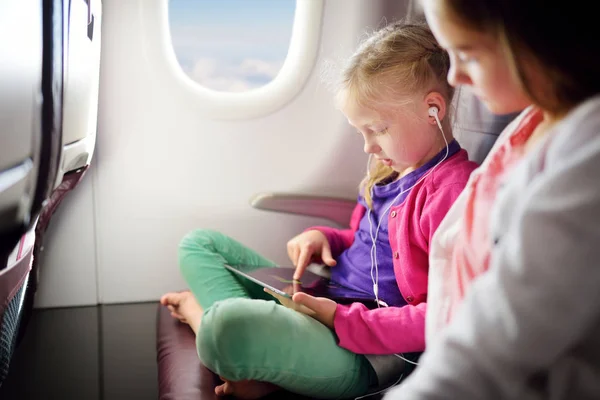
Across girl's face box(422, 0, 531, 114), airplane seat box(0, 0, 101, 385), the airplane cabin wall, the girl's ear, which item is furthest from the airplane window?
girl's face box(422, 0, 531, 114)

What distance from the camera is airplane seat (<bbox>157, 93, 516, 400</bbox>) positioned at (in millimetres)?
1020

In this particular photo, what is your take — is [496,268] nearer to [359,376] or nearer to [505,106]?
[505,106]

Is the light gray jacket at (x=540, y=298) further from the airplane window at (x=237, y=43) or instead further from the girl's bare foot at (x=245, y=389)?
the airplane window at (x=237, y=43)

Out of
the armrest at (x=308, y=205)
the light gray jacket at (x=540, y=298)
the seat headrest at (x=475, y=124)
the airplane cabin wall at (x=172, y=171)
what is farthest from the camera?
the armrest at (x=308, y=205)

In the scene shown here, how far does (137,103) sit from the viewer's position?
1.44 m

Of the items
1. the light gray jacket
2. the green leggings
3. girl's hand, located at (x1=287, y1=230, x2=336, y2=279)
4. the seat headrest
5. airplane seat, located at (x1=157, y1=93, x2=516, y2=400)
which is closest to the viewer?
the light gray jacket

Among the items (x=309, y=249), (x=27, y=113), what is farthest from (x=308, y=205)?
(x=27, y=113)

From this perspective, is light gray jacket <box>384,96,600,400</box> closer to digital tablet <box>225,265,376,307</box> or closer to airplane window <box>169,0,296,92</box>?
digital tablet <box>225,265,376,307</box>

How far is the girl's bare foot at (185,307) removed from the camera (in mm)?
1273

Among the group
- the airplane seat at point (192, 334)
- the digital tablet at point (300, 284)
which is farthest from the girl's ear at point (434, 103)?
the digital tablet at point (300, 284)

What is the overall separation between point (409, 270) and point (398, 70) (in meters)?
0.35

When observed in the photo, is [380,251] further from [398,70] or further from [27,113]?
[27,113]

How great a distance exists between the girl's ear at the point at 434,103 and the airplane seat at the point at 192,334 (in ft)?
0.41

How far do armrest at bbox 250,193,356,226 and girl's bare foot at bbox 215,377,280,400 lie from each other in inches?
25.0
